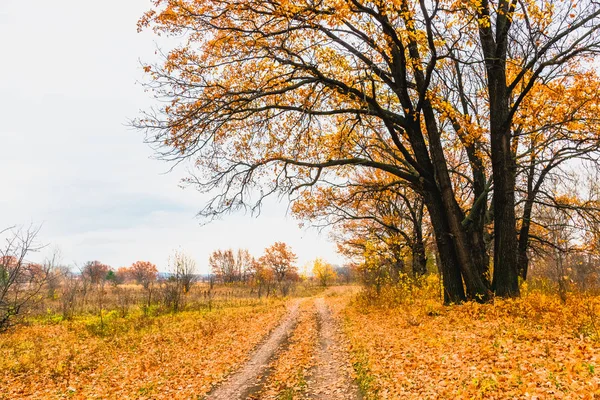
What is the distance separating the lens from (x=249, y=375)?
328 inches

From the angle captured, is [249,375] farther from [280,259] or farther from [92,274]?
[280,259]

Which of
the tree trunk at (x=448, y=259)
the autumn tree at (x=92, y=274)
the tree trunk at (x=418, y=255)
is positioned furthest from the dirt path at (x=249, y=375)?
the autumn tree at (x=92, y=274)

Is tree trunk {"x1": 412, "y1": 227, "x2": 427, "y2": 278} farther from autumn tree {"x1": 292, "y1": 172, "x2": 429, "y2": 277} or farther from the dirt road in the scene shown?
the dirt road

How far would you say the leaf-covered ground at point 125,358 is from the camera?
27.0ft

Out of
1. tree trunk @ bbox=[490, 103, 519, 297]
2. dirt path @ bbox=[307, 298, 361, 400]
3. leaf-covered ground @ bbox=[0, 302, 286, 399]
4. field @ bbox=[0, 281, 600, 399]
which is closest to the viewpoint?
field @ bbox=[0, 281, 600, 399]

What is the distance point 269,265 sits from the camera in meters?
90.1

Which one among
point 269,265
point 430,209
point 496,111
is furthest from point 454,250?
point 269,265

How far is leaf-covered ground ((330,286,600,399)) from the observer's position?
15.8 feet

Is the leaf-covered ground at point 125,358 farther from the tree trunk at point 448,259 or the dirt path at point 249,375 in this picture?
the tree trunk at point 448,259

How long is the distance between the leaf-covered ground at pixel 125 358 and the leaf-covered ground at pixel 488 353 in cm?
408

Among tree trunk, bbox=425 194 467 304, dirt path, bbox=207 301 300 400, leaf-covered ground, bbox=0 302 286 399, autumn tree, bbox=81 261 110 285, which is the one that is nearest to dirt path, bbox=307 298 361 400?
dirt path, bbox=207 301 300 400

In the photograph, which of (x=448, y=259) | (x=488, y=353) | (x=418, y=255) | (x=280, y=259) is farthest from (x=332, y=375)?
(x=280, y=259)

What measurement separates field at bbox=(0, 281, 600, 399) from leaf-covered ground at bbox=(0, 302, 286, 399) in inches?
2.0

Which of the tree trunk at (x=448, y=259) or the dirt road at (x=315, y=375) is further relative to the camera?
the tree trunk at (x=448, y=259)
